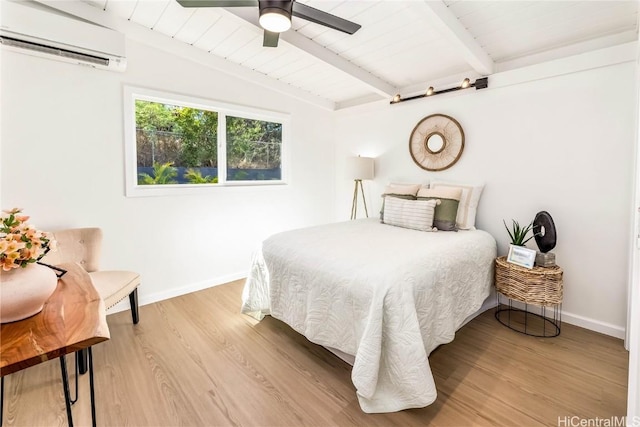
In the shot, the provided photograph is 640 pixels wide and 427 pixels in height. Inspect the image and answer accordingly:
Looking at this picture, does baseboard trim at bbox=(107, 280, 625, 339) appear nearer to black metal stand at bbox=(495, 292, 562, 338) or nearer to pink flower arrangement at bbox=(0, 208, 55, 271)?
black metal stand at bbox=(495, 292, 562, 338)

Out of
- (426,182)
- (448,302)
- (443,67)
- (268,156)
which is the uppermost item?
(443,67)

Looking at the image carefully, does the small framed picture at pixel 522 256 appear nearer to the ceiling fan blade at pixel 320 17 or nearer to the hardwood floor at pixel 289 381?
the hardwood floor at pixel 289 381

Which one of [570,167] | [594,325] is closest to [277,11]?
[570,167]

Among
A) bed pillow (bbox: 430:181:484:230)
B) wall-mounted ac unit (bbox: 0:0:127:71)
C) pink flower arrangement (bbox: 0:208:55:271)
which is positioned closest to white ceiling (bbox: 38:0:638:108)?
wall-mounted ac unit (bbox: 0:0:127:71)

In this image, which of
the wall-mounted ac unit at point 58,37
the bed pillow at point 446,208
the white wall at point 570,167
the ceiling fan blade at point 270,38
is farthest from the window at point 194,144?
the white wall at point 570,167

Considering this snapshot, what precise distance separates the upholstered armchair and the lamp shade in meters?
2.72

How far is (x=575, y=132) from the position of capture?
253 centimetres

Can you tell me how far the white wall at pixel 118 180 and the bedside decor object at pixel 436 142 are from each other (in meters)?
1.65

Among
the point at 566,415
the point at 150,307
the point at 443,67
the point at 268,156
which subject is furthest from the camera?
the point at 268,156

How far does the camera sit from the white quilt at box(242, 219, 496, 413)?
1.61 m

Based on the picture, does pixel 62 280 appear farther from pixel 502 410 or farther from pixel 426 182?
pixel 426 182

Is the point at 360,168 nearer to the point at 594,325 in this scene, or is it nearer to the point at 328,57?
the point at 328,57

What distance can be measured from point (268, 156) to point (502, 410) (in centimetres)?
350

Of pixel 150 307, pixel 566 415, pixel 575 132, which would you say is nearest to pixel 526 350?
pixel 566 415
